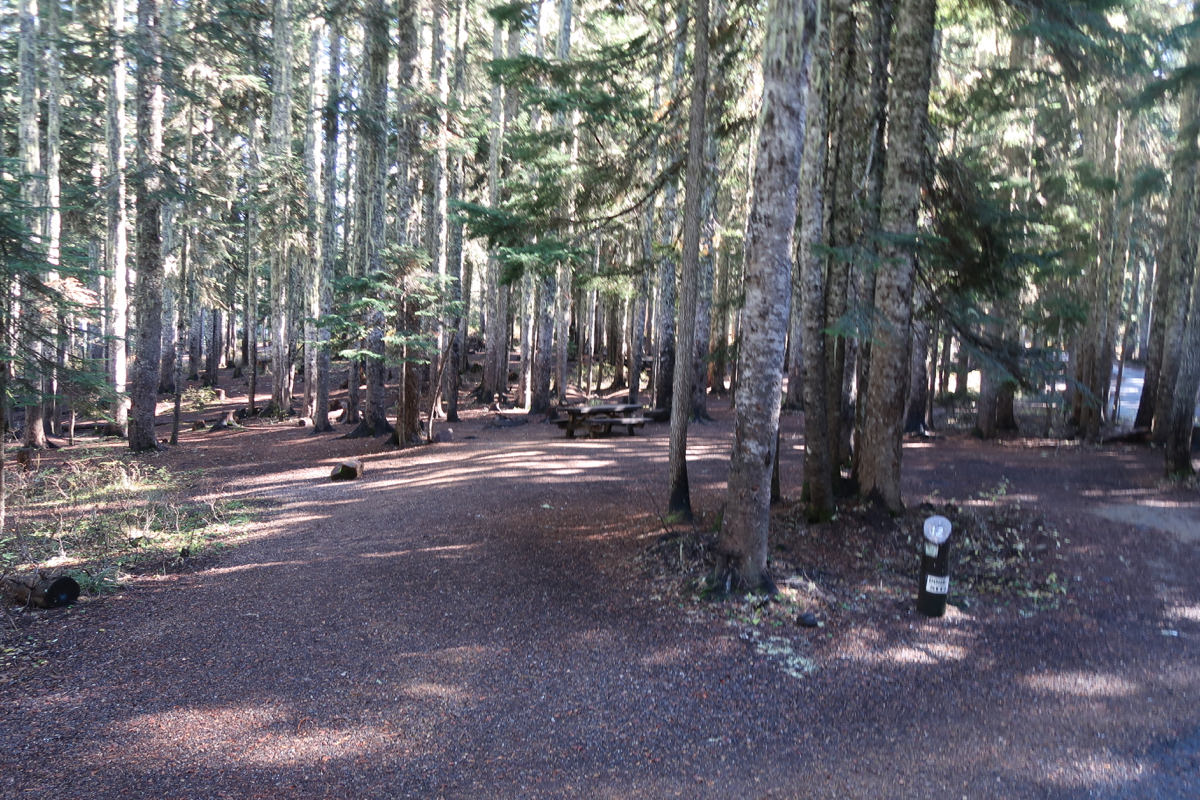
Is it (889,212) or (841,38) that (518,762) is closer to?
(889,212)

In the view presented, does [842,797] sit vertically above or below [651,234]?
below

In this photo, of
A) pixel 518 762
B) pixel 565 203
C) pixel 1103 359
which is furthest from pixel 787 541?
pixel 1103 359

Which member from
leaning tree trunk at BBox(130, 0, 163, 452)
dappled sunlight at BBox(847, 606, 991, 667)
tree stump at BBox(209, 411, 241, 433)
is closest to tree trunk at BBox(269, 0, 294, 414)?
tree stump at BBox(209, 411, 241, 433)

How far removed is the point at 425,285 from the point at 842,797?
502 inches

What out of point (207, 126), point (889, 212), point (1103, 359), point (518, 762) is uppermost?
point (207, 126)

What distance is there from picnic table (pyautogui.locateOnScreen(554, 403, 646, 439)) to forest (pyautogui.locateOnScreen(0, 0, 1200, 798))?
1.07 feet

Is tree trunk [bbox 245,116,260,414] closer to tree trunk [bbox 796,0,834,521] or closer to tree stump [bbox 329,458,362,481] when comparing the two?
tree stump [bbox 329,458,362,481]

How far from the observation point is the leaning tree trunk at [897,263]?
8.51m

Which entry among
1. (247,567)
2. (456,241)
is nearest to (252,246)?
(456,241)

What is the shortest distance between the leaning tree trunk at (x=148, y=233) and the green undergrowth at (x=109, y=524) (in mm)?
2947

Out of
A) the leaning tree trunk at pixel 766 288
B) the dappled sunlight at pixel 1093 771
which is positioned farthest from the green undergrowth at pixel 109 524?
the dappled sunlight at pixel 1093 771

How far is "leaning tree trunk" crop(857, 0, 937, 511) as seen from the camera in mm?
8508

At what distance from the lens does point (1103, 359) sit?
1788 centimetres

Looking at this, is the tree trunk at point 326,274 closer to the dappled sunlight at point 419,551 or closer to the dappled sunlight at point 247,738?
the dappled sunlight at point 419,551
